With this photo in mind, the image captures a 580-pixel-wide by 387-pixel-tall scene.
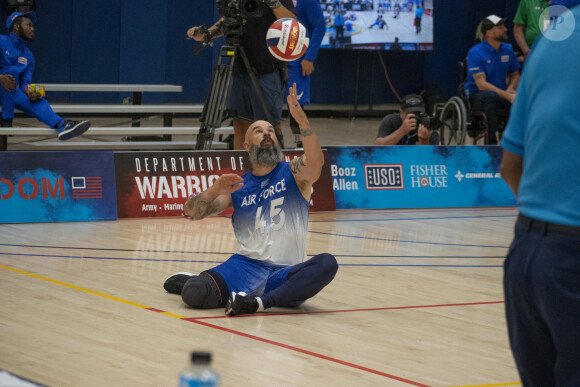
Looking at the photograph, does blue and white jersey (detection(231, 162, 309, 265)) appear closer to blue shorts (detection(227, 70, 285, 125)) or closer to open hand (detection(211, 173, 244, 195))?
open hand (detection(211, 173, 244, 195))

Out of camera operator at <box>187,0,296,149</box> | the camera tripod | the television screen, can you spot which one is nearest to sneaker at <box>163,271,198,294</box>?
the camera tripod

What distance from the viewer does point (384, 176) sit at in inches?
425

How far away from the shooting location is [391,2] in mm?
18672

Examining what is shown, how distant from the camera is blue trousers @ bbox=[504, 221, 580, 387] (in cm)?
271

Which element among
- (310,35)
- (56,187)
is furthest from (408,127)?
(56,187)

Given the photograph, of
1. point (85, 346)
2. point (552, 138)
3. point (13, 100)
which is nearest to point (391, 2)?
point (13, 100)

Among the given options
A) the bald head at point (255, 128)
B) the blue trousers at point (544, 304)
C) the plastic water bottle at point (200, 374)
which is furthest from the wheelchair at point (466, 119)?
the plastic water bottle at point (200, 374)

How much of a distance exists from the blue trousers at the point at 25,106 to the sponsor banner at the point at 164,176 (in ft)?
6.29

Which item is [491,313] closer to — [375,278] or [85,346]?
[375,278]

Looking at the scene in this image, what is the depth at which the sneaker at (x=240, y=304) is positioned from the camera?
225 inches

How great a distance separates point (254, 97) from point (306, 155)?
4414 mm

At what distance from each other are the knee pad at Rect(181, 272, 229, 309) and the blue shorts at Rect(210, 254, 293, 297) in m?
0.06

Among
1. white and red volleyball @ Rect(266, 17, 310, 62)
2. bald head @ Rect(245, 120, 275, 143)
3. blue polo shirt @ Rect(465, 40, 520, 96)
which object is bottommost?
bald head @ Rect(245, 120, 275, 143)

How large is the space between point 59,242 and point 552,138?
590 cm
